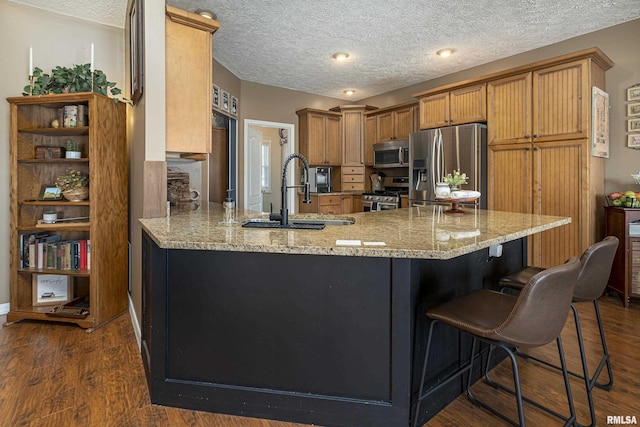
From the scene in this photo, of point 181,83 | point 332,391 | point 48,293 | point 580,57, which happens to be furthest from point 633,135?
point 48,293

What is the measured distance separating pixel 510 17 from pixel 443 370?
3.33 m

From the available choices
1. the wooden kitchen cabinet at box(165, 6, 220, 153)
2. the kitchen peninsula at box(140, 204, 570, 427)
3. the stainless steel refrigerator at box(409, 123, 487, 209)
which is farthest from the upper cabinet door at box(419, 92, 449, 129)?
the kitchen peninsula at box(140, 204, 570, 427)

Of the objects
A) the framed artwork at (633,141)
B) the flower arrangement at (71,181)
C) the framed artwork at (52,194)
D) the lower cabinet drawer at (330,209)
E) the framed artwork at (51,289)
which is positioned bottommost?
the framed artwork at (51,289)

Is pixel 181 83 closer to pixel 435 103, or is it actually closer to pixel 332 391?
pixel 332 391

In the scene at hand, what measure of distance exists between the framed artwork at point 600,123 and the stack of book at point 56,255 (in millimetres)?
4568

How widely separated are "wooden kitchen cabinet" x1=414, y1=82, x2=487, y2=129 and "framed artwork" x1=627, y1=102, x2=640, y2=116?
1310 millimetres

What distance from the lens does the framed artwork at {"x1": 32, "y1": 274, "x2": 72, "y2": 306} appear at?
3.01 meters

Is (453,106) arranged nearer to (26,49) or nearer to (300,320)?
(300,320)

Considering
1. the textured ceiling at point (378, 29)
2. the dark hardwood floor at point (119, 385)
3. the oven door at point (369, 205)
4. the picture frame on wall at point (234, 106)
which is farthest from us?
the oven door at point (369, 205)

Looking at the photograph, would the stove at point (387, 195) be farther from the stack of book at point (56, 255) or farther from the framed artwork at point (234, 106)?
the stack of book at point (56, 255)

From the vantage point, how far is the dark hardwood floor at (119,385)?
1653 mm

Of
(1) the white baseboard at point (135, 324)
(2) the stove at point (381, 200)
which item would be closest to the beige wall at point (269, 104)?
(2) the stove at point (381, 200)

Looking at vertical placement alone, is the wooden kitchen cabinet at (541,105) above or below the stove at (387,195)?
above

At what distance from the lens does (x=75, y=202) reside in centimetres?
280
